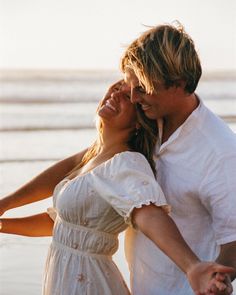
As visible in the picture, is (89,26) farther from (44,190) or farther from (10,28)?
(44,190)

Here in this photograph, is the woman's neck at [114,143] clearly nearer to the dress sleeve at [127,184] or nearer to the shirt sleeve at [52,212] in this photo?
the dress sleeve at [127,184]

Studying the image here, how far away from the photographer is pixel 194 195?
2.16 metres

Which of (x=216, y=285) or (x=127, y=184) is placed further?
(x=127, y=184)

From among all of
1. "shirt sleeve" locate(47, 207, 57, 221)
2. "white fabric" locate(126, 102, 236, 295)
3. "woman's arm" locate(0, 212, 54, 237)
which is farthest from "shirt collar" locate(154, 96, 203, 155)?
"woman's arm" locate(0, 212, 54, 237)

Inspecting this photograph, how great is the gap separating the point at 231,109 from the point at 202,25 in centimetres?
76

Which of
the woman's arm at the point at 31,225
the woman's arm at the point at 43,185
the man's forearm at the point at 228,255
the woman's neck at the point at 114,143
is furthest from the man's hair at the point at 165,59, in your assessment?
the woman's arm at the point at 31,225

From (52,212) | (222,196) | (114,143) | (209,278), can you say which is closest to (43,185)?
(52,212)

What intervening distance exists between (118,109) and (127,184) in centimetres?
27

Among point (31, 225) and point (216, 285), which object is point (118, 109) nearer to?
point (31, 225)

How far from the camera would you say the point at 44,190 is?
2.60 m

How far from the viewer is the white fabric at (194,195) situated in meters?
2.10

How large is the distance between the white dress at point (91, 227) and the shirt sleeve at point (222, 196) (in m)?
0.14

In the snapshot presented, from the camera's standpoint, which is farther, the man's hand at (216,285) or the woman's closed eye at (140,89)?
the woman's closed eye at (140,89)

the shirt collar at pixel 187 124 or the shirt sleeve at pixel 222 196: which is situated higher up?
the shirt collar at pixel 187 124
